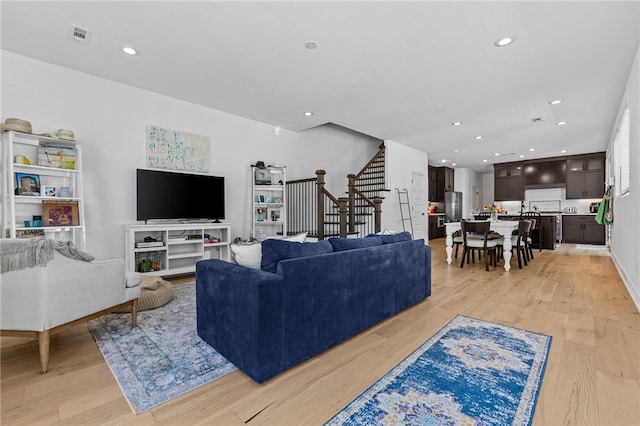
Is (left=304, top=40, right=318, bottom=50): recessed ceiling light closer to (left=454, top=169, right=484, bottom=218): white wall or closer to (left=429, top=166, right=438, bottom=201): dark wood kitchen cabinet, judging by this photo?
(left=429, top=166, right=438, bottom=201): dark wood kitchen cabinet

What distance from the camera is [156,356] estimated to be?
218 cm

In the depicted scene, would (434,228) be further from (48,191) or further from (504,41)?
(48,191)

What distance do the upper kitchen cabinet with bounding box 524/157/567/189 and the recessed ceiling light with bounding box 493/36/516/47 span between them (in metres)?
8.62

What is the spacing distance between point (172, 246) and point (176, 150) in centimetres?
151

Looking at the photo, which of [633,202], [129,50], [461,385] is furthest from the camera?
[633,202]

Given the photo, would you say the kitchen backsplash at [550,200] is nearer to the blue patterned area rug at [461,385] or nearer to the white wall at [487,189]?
the white wall at [487,189]

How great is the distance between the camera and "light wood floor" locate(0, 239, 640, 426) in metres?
1.55

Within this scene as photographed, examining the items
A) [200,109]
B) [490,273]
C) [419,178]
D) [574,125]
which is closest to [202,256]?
[200,109]

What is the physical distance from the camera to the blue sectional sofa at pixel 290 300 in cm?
183

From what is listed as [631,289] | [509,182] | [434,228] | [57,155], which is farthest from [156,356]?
[509,182]

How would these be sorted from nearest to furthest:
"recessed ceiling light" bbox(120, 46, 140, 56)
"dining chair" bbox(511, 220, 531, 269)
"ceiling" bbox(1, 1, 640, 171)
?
1. "ceiling" bbox(1, 1, 640, 171)
2. "recessed ceiling light" bbox(120, 46, 140, 56)
3. "dining chair" bbox(511, 220, 531, 269)

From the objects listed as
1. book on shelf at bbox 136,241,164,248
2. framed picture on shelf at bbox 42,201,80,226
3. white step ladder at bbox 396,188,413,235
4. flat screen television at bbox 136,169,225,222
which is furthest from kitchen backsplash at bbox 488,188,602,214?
framed picture on shelf at bbox 42,201,80,226

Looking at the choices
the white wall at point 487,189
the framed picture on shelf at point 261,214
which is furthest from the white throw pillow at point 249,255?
the white wall at point 487,189

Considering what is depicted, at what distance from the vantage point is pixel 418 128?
6434mm
